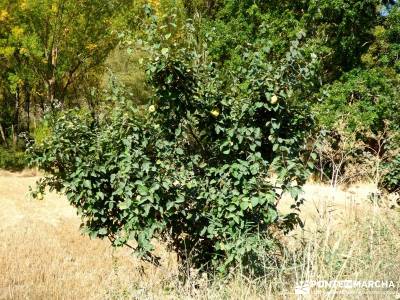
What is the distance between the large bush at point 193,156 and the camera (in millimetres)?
5207

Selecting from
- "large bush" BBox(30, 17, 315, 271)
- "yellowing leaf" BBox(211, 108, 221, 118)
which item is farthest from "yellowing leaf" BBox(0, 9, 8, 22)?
"yellowing leaf" BBox(211, 108, 221, 118)

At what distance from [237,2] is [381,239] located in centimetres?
2294

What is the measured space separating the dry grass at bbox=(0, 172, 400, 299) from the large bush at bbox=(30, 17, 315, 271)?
19.0 inches

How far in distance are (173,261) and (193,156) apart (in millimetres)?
2412

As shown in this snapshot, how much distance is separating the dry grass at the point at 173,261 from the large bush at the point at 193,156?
482 mm

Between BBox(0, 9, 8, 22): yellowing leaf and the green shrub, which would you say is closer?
BBox(0, 9, 8, 22): yellowing leaf

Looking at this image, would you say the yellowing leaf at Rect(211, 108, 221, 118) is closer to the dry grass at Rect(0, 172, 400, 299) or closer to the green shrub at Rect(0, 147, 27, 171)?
the dry grass at Rect(0, 172, 400, 299)

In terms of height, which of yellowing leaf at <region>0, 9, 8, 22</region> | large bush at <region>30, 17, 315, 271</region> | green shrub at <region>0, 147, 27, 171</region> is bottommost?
green shrub at <region>0, 147, 27, 171</region>

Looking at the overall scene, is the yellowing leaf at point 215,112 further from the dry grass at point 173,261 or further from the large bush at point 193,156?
the dry grass at point 173,261

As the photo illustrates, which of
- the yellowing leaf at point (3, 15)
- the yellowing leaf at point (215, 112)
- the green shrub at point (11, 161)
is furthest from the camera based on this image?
the green shrub at point (11, 161)

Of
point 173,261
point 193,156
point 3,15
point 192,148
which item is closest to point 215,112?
point 193,156

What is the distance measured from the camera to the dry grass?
4254 millimetres

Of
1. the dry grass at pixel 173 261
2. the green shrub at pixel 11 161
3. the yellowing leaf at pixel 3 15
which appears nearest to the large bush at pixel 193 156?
the dry grass at pixel 173 261

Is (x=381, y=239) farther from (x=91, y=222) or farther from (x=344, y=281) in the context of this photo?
(x=91, y=222)
